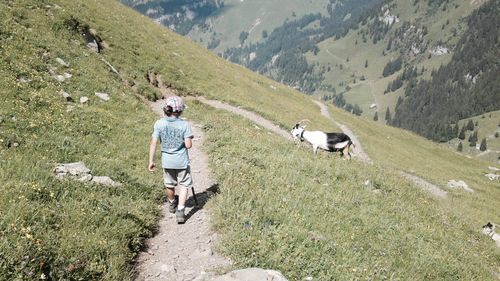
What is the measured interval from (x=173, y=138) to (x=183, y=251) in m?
3.27

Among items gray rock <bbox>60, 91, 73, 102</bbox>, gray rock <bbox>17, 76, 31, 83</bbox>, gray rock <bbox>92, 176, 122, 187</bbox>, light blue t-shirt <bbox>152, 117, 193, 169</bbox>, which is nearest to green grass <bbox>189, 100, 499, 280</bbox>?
light blue t-shirt <bbox>152, 117, 193, 169</bbox>

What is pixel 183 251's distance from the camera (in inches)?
377

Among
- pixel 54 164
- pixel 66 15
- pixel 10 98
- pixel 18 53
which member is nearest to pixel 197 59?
pixel 66 15

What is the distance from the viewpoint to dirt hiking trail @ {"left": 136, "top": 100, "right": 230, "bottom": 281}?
8617 mm

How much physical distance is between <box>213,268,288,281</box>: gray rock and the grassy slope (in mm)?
647

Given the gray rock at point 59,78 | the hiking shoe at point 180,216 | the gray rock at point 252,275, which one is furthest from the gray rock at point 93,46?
the gray rock at point 252,275

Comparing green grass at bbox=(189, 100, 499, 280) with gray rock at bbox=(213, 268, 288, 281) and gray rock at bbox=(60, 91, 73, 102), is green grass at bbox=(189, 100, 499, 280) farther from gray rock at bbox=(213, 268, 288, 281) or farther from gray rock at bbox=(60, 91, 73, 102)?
gray rock at bbox=(60, 91, 73, 102)

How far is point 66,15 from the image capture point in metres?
28.6

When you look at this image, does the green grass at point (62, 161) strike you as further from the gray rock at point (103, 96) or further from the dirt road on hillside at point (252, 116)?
the dirt road on hillside at point (252, 116)

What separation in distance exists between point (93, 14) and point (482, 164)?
223 ft

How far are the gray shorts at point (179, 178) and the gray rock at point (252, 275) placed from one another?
13.2 ft

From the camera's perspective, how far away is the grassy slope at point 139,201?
322 inches

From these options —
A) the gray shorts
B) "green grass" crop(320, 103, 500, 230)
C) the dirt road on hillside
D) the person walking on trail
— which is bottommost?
"green grass" crop(320, 103, 500, 230)

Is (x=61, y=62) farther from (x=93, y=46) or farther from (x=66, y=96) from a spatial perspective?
(x=93, y=46)
